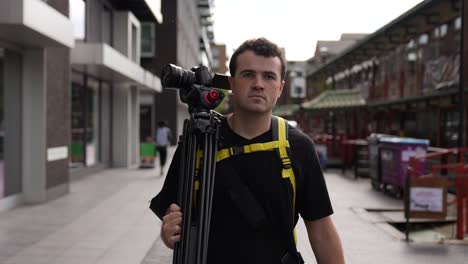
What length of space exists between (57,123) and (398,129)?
13995 millimetres

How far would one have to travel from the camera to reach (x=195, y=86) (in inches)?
72.4

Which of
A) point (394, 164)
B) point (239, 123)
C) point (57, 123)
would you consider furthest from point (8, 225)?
point (394, 164)

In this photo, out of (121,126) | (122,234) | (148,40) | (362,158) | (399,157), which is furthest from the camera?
(148,40)

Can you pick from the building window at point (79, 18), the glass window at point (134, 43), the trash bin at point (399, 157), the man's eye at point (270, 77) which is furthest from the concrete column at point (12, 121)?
the glass window at point (134, 43)

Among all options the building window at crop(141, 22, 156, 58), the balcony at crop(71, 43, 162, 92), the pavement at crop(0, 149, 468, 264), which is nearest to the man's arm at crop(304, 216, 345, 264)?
the pavement at crop(0, 149, 468, 264)

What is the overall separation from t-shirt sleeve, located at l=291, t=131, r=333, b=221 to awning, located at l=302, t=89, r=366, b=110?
19226 millimetres

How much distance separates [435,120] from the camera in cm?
1762

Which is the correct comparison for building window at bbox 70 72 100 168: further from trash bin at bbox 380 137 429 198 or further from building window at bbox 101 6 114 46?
trash bin at bbox 380 137 429 198

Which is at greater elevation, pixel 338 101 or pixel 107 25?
pixel 107 25

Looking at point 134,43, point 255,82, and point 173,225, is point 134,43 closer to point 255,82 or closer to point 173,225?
point 255,82

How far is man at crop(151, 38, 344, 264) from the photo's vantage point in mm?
1945

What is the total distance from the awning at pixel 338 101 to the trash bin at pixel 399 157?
7.88 metres

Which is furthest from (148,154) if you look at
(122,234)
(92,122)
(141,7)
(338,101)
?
(122,234)

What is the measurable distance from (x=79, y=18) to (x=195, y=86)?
14224mm
